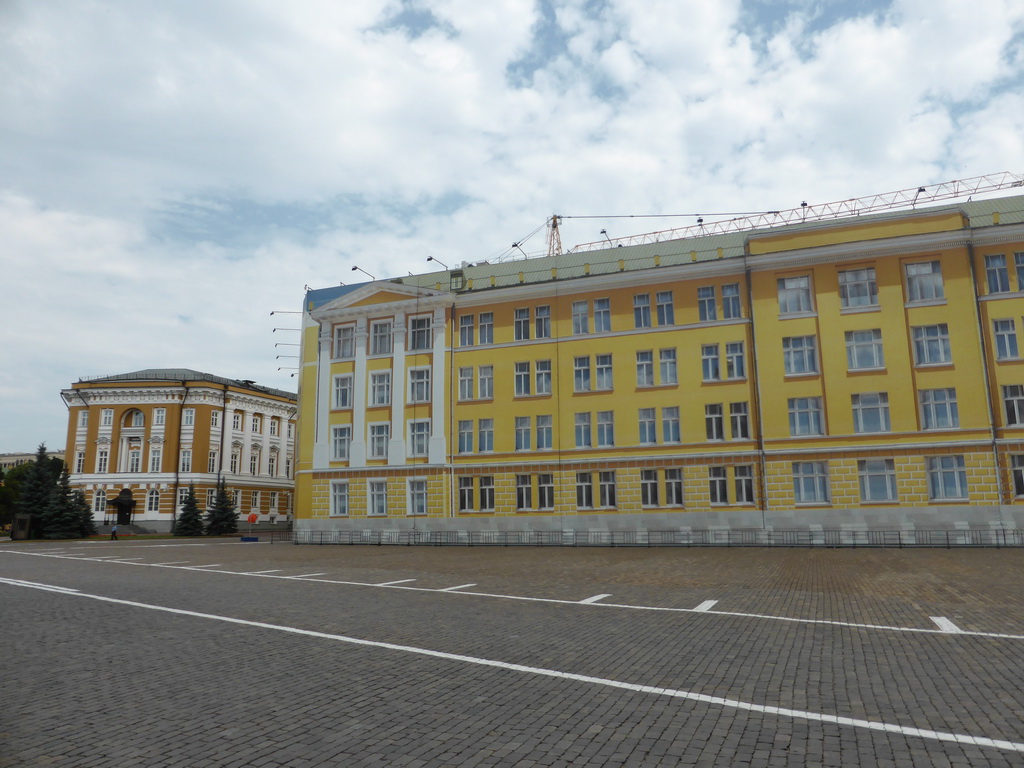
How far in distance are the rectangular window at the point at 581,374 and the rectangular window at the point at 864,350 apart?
13.2 m

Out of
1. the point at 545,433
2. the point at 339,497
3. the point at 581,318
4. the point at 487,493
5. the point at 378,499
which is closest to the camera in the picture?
the point at 545,433

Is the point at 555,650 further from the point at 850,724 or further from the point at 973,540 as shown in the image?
the point at 973,540

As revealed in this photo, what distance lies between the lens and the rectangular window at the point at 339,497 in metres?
44.4

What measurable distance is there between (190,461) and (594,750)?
72.0 meters

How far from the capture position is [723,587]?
696 inches

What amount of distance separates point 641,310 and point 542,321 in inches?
226

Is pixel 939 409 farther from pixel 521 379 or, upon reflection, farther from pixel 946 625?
pixel 946 625

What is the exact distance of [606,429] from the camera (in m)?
39.8

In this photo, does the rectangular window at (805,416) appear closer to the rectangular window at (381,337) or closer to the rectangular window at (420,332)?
the rectangular window at (420,332)

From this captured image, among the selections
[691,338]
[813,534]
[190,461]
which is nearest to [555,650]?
[813,534]

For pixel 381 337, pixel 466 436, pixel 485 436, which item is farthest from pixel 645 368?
pixel 381 337

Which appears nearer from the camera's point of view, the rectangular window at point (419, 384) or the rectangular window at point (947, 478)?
the rectangular window at point (947, 478)

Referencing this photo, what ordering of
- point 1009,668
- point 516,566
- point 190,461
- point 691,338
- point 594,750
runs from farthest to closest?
1. point 190,461
2. point 691,338
3. point 516,566
4. point 1009,668
5. point 594,750

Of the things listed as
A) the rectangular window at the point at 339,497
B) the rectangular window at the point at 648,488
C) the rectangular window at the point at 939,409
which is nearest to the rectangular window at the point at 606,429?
the rectangular window at the point at 648,488
